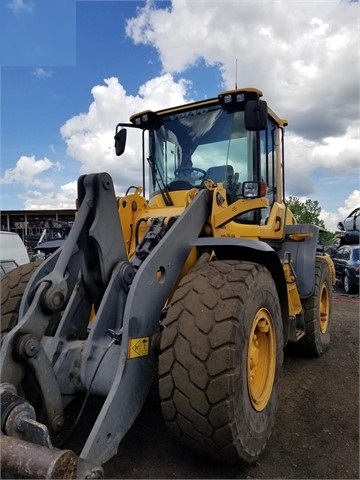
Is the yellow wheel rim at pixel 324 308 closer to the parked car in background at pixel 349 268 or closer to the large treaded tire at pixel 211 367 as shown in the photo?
the large treaded tire at pixel 211 367

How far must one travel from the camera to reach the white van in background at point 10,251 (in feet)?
28.6

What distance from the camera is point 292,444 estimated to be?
339 cm

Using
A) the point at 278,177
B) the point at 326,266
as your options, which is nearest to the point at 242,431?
the point at 278,177

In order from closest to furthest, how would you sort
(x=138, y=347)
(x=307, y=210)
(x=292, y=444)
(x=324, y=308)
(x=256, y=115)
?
1. (x=138, y=347)
2. (x=292, y=444)
3. (x=256, y=115)
4. (x=324, y=308)
5. (x=307, y=210)

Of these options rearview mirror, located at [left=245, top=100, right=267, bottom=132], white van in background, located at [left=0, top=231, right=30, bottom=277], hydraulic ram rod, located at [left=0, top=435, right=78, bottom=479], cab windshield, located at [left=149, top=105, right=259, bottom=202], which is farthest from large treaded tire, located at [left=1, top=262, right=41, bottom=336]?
white van in background, located at [left=0, top=231, right=30, bottom=277]

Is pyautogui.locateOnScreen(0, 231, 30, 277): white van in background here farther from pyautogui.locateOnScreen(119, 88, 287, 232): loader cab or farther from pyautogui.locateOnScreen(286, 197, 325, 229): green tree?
pyautogui.locateOnScreen(286, 197, 325, 229): green tree

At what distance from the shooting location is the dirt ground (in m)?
2.96

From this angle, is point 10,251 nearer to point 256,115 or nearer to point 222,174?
point 222,174

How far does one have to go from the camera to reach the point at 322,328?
6.32 m

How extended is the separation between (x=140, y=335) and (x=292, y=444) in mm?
1553

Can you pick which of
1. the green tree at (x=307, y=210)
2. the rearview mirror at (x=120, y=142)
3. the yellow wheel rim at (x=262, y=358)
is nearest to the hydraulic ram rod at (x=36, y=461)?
the yellow wheel rim at (x=262, y=358)

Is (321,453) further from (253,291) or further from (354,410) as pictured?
(253,291)

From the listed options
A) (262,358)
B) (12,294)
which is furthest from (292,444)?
(12,294)

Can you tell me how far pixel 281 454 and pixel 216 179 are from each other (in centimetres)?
253
